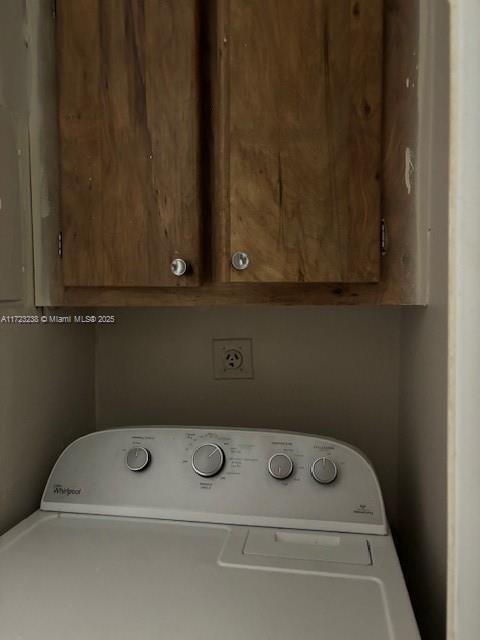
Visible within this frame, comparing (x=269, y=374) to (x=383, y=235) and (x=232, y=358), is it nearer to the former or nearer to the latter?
(x=232, y=358)

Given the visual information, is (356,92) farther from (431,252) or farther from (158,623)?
(158,623)

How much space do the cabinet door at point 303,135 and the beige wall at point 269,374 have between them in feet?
1.13

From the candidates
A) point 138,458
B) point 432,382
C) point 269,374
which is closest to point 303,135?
point 432,382

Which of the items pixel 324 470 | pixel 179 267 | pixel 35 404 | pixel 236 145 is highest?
pixel 236 145

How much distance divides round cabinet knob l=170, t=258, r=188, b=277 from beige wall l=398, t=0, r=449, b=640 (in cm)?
41

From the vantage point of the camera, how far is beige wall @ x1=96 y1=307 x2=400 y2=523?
126 centimetres

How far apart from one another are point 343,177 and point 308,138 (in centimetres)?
9

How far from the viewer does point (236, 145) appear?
3.13 ft

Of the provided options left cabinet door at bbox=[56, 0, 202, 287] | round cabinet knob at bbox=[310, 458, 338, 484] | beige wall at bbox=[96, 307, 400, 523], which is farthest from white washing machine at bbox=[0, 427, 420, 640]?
left cabinet door at bbox=[56, 0, 202, 287]

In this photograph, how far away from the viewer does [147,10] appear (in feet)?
3.19

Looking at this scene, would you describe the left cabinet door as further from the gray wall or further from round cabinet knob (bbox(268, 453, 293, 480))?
round cabinet knob (bbox(268, 453, 293, 480))

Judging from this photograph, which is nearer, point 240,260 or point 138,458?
point 240,260

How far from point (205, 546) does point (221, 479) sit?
139mm

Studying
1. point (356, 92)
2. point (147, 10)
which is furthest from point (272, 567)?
point (147, 10)
